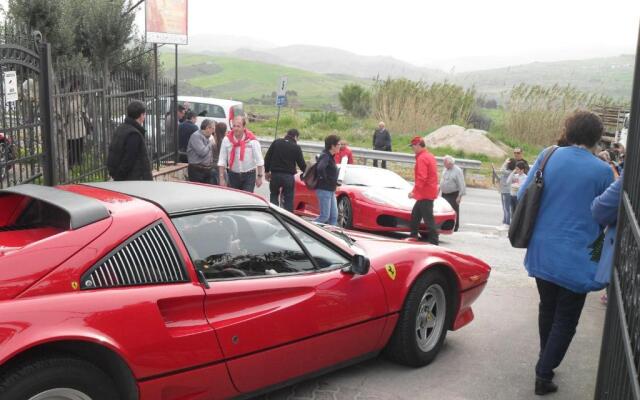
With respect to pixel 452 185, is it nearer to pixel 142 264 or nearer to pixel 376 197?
pixel 376 197

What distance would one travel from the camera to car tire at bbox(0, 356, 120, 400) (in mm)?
2844

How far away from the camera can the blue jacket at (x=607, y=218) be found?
396 cm

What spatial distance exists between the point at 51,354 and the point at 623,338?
2.41m

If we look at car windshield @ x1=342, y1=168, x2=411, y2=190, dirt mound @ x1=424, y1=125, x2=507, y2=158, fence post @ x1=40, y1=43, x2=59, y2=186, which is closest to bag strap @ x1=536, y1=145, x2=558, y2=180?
fence post @ x1=40, y1=43, x2=59, y2=186

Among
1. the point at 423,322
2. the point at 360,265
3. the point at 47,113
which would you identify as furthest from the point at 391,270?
the point at 47,113

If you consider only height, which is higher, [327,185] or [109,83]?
[109,83]

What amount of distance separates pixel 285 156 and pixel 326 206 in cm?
98

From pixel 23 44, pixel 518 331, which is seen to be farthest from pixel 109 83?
pixel 518 331

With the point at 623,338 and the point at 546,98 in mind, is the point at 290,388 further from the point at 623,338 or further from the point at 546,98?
the point at 546,98

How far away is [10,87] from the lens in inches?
257

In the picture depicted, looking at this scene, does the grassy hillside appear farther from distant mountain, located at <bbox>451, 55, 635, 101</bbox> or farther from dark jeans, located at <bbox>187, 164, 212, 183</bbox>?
dark jeans, located at <bbox>187, 164, 212, 183</bbox>

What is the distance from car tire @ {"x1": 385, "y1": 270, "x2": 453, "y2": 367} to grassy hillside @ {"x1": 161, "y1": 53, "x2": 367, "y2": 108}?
173ft

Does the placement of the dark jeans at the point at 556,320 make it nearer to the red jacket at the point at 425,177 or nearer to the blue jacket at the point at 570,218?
the blue jacket at the point at 570,218

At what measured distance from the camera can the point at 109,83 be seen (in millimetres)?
10086
